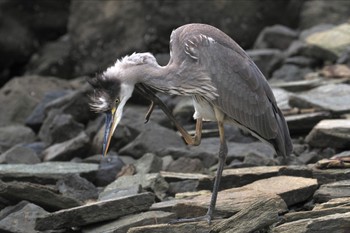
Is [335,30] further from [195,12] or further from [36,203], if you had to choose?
[36,203]

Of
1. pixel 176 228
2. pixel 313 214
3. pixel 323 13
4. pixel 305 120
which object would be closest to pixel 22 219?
pixel 176 228

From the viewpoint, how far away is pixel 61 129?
10.1m

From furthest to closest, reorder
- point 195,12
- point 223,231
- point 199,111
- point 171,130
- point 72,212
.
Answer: point 195,12
point 171,130
point 199,111
point 72,212
point 223,231

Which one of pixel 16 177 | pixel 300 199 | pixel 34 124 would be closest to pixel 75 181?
pixel 16 177

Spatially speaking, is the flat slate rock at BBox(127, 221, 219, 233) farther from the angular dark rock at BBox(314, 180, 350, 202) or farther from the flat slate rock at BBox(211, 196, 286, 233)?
the angular dark rock at BBox(314, 180, 350, 202)

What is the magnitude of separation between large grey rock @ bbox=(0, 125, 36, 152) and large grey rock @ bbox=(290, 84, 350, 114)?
3.33 m

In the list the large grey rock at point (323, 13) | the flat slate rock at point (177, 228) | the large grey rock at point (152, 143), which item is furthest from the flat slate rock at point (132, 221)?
the large grey rock at point (323, 13)

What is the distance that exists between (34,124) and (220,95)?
190 inches

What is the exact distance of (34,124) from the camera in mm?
11039

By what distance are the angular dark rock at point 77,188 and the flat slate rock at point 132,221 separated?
46.6 inches

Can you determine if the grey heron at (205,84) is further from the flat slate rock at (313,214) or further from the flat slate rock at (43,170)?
the flat slate rock at (43,170)

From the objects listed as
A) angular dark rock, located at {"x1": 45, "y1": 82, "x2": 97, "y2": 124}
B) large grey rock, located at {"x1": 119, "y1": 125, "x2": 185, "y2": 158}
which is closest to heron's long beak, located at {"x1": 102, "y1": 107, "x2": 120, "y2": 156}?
large grey rock, located at {"x1": 119, "y1": 125, "x2": 185, "y2": 158}

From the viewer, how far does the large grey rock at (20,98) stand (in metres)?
11.6

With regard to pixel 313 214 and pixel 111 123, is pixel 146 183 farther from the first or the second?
pixel 313 214
